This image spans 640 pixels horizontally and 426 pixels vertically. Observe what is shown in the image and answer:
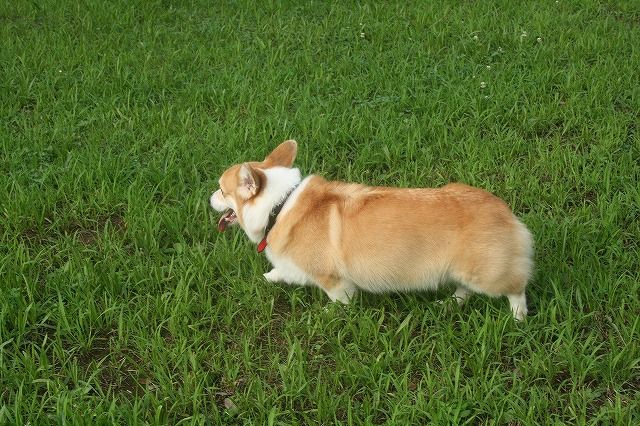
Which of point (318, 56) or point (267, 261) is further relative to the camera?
point (318, 56)

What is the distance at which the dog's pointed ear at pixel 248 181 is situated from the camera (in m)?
3.18

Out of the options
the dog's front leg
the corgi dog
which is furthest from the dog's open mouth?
the dog's front leg

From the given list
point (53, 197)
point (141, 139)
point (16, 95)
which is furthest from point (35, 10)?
point (53, 197)

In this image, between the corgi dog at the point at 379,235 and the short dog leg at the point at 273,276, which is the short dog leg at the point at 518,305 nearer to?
the corgi dog at the point at 379,235

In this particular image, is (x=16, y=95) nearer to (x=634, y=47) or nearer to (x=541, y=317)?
(x=541, y=317)

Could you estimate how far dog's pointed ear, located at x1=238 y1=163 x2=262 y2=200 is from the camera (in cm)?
318

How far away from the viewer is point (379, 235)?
Result: 3047mm

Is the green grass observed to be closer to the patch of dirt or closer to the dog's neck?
the patch of dirt

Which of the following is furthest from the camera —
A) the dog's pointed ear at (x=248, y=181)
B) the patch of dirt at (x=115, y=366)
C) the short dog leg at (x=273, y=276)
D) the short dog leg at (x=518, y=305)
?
the short dog leg at (x=273, y=276)

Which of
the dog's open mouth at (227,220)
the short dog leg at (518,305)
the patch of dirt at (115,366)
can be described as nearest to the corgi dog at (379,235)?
the short dog leg at (518,305)

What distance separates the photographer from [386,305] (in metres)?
3.39

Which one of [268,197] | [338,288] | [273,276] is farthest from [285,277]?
[268,197]

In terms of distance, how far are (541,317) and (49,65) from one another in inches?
190

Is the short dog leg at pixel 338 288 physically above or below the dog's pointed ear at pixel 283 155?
below
